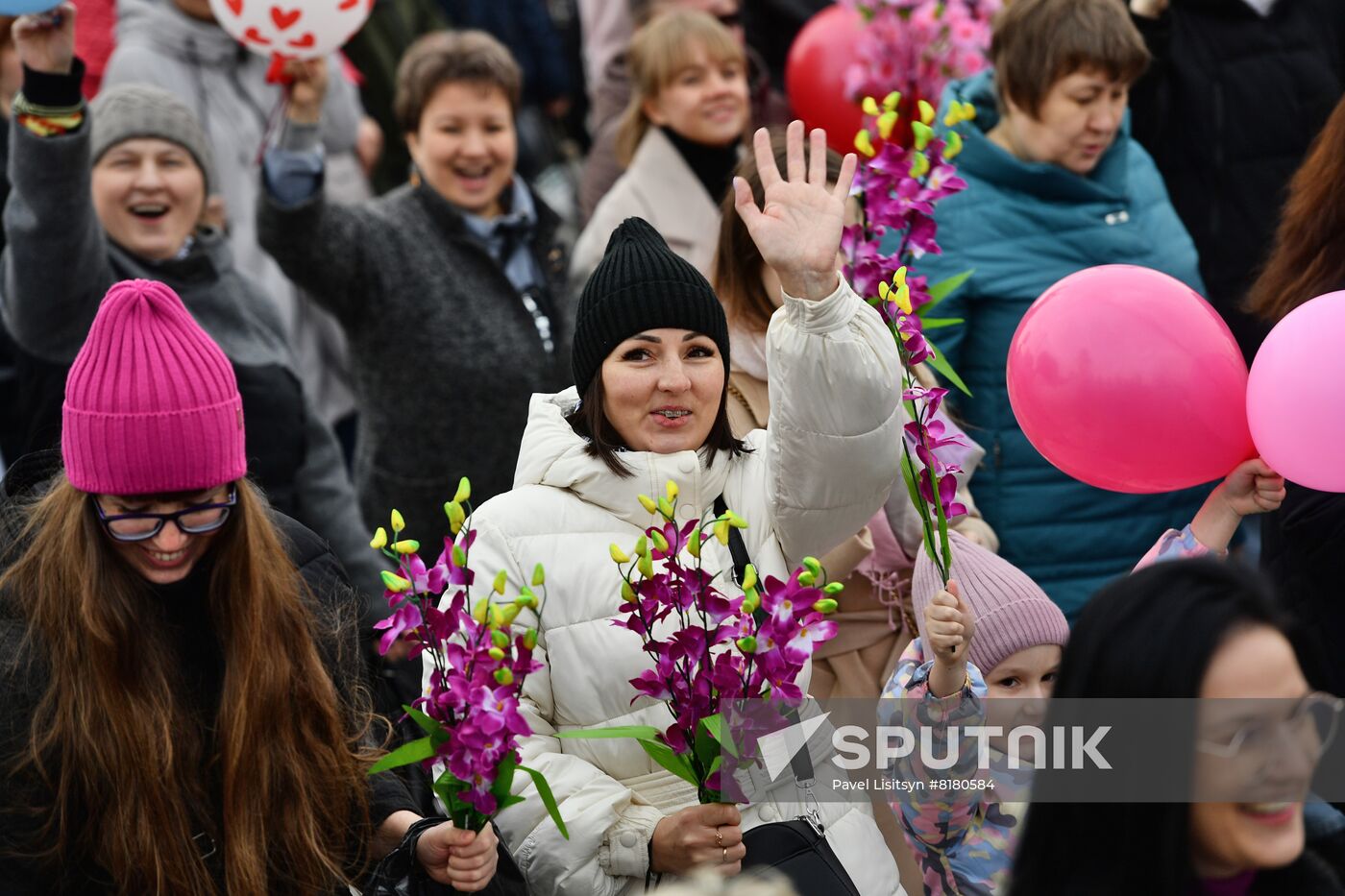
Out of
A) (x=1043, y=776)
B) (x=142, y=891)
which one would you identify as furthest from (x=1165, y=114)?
(x=142, y=891)

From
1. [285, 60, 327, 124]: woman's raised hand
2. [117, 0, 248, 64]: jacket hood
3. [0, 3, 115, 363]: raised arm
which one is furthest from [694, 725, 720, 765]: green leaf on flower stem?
[117, 0, 248, 64]: jacket hood

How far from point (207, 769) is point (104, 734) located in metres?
0.21

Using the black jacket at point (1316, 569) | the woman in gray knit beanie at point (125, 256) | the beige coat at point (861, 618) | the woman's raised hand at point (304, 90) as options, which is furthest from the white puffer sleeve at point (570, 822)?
the woman's raised hand at point (304, 90)

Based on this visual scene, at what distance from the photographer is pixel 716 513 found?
345cm

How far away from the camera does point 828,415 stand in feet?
10.6

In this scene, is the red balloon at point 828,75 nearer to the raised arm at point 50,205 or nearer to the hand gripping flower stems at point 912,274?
the hand gripping flower stems at point 912,274

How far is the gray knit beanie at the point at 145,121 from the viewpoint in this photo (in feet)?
16.2

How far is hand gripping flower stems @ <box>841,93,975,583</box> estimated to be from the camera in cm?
340

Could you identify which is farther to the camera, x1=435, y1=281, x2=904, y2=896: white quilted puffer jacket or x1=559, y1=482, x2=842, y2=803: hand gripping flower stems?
x1=435, y1=281, x2=904, y2=896: white quilted puffer jacket

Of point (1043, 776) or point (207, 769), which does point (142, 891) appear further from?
point (1043, 776)

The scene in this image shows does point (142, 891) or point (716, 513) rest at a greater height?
point (716, 513)

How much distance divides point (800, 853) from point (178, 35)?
3964 millimetres

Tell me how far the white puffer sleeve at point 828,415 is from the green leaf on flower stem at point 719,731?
1.73 ft

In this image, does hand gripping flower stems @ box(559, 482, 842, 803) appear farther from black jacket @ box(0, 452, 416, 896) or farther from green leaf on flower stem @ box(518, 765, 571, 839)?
black jacket @ box(0, 452, 416, 896)
